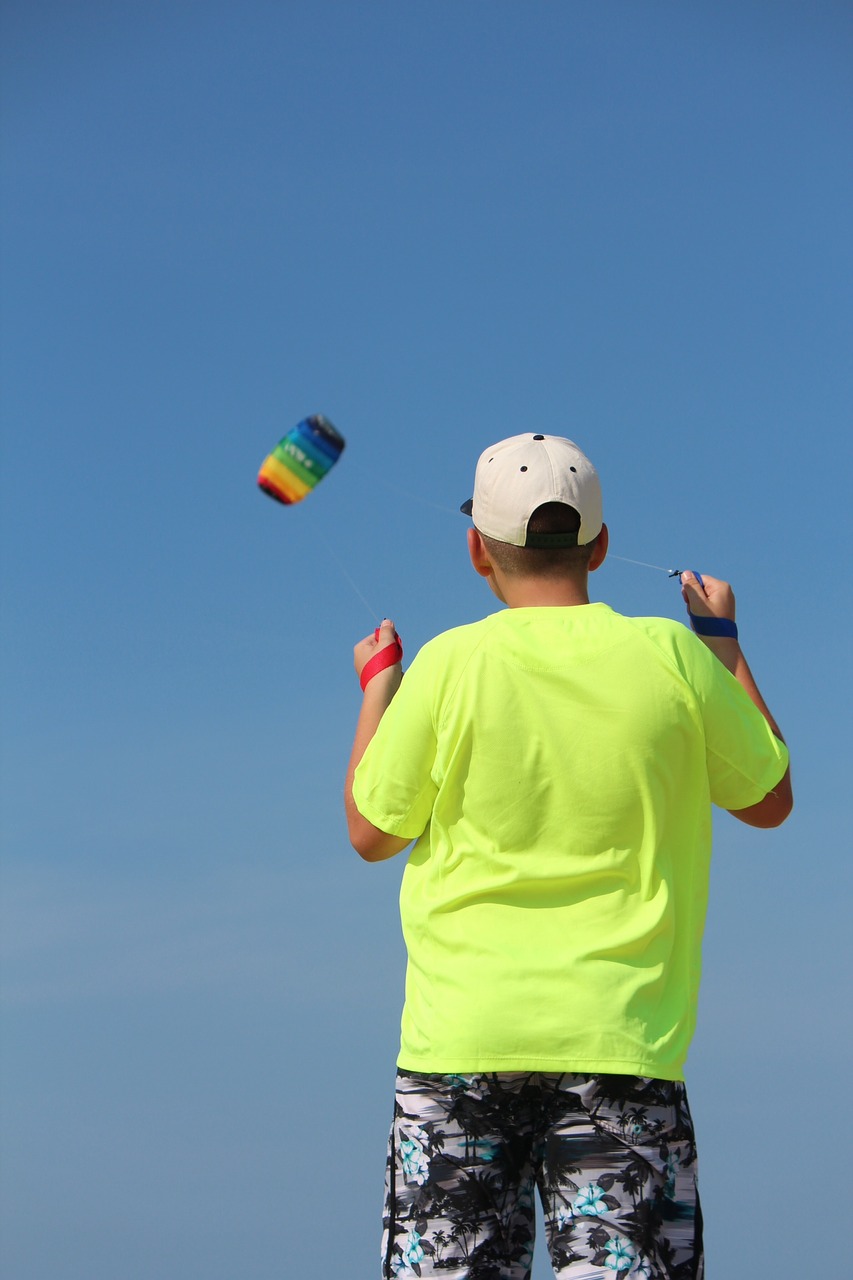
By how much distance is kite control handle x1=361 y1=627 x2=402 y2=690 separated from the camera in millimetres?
3369

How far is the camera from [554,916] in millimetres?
2746

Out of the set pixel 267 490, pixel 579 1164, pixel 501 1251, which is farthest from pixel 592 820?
pixel 267 490

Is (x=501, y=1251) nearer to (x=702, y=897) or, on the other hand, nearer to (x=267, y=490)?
(x=702, y=897)

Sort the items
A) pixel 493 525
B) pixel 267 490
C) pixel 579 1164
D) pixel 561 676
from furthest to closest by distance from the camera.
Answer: pixel 267 490, pixel 493 525, pixel 561 676, pixel 579 1164

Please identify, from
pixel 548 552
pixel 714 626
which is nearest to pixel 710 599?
pixel 714 626

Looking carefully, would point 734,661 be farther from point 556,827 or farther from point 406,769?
point 406,769

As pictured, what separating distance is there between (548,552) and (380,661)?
1.70ft

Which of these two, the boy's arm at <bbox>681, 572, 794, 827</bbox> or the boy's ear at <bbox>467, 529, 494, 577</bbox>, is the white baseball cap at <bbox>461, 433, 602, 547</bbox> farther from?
the boy's arm at <bbox>681, 572, 794, 827</bbox>

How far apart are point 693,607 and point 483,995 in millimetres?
1149

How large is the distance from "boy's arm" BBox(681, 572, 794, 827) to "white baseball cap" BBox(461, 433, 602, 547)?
377 millimetres

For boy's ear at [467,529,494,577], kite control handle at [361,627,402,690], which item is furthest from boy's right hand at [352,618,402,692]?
boy's ear at [467,529,494,577]

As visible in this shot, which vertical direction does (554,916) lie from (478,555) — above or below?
below

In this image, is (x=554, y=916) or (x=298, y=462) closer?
(x=554, y=916)

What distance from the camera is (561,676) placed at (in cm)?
284
